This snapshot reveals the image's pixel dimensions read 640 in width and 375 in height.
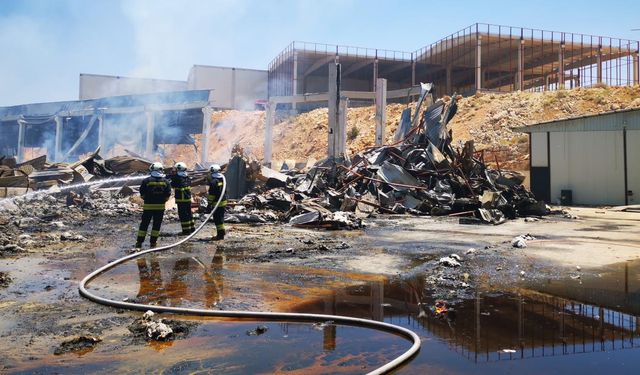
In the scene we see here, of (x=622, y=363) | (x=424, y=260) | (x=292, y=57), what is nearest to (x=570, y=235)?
(x=424, y=260)

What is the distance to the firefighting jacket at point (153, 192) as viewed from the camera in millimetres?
7793

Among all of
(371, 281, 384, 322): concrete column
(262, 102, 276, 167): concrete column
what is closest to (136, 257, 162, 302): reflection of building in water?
(371, 281, 384, 322): concrete column

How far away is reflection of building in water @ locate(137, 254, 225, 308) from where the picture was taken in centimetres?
476

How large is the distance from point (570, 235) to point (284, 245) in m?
5.65

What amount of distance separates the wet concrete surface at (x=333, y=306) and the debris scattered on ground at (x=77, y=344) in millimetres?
62

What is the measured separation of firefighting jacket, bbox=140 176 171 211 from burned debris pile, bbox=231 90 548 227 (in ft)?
13.5

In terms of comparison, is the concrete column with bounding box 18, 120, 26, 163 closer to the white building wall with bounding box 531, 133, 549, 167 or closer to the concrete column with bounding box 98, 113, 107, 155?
the concrete column with bounding box 98, 113, 107, 155

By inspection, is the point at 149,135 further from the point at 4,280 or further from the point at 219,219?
the point at 4,280

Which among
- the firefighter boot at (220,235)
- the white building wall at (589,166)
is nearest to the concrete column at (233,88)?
the white building wall at (589,166)

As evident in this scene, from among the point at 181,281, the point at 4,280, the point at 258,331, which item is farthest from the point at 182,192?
the point at 258,331

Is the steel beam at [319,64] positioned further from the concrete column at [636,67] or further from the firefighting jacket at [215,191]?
the firefighting jacket at [215,191]

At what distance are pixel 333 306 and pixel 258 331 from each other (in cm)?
97

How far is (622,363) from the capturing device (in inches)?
122

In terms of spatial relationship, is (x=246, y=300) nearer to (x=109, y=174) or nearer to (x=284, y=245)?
(x=284, y=245)
